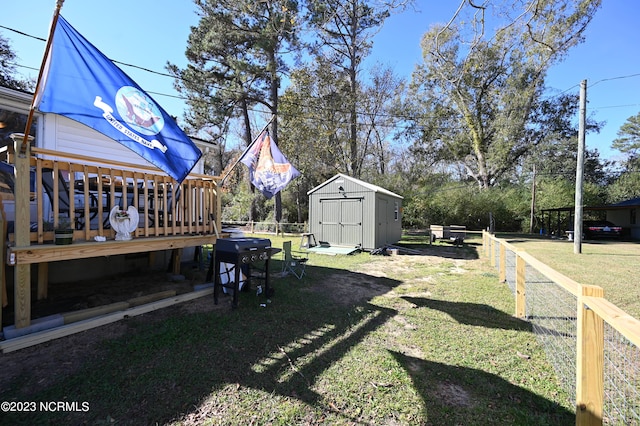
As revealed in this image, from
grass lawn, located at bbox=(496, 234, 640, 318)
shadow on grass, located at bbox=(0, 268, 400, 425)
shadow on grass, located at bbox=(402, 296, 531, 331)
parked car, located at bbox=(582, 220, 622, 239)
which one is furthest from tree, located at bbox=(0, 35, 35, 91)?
parked car, located at bbox=(582, 220, 622, 239)

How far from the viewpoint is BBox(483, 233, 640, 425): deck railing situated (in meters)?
1.77

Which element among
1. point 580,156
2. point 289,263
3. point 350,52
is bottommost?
point 289,263

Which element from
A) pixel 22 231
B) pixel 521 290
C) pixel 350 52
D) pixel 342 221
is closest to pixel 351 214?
pixel 342 221

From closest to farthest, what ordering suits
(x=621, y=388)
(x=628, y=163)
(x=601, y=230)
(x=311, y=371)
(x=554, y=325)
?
(x=621, y=388) < (x=311, y=371) < (x=554, y=325) < (x=601, y=230) < (x=628, y=163)

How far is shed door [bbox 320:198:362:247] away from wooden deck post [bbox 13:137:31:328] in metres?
9.11

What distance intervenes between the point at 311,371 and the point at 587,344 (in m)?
2.08

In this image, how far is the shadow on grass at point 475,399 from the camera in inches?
83.9

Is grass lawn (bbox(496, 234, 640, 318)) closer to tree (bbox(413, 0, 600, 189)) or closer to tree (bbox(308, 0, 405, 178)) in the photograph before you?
tree (bbox(308, 0, 405, 178))

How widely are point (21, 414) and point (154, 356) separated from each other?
0.95 metres

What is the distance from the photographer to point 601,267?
26.3ft

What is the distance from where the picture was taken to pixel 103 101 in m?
3.09

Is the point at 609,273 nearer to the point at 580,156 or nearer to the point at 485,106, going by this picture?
the point at 580,156

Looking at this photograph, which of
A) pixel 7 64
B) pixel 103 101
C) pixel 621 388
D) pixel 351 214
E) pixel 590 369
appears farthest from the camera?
pixel 7 64

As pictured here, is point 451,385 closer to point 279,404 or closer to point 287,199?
point 279,404
